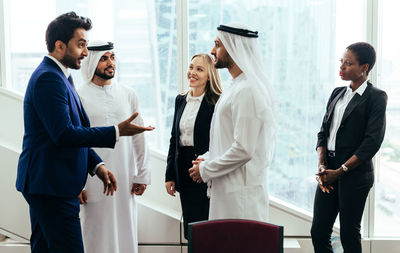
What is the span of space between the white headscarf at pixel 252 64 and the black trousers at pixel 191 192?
655 millimetres

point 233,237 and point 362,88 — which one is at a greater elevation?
point 362,88

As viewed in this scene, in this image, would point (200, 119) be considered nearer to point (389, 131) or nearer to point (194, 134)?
point (194, 134)

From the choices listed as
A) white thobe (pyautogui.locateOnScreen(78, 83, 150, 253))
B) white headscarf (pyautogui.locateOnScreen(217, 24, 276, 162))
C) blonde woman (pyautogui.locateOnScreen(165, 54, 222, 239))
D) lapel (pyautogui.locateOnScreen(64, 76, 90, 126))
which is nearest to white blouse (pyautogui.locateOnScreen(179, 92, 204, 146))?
blonde woman (pyautogui.locateOnScreen(165, 54, 222, 239))

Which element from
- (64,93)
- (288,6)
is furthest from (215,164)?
(288,6)

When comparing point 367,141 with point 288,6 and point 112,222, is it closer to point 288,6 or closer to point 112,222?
point 288,6

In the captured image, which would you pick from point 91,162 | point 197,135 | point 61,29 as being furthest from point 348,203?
point 61,29

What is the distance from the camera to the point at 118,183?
3.23 metres

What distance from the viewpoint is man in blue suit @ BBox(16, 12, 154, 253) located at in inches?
89.0

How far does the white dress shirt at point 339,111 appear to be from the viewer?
3.11 meters

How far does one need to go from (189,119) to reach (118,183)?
715 mm

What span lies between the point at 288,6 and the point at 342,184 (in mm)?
1795

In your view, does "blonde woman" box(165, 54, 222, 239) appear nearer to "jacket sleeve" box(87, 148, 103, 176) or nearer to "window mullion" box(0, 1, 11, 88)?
"jacket sleeve" box(87, 148, 103, 176)

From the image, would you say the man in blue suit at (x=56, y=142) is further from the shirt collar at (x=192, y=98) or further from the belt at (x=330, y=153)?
the belt at (x=330, y=153)

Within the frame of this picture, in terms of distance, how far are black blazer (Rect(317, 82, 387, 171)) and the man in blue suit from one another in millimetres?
1509
